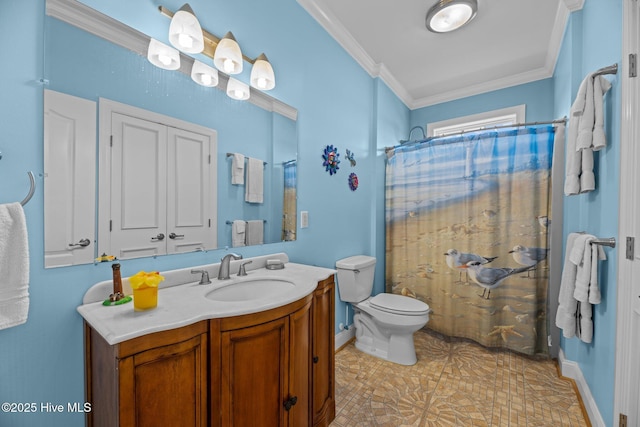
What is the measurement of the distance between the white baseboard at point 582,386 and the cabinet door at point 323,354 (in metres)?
1.35

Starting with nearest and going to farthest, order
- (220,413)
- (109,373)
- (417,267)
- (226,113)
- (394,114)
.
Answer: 1. (109,373)
2. (220,413)
3. (226,113)
4. (417,267)
5. (394,114)

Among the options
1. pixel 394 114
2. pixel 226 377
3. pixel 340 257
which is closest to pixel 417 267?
pixel 340 257

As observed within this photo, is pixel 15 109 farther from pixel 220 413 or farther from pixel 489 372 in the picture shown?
pixel 489 372

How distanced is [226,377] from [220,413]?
11cm

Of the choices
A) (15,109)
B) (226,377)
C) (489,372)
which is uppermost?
(15,109)

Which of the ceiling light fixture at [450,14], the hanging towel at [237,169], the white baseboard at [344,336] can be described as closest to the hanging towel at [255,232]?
the hanging towel at [237,169]

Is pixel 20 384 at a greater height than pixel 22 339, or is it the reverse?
pixel 22 339

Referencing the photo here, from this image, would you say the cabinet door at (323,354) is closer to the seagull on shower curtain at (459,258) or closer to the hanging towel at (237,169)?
the hanging towel at (237,169)

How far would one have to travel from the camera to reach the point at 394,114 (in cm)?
319

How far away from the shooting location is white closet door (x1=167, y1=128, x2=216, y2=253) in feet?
3.99

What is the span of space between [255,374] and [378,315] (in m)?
1.34

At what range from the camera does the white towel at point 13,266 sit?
76 cm

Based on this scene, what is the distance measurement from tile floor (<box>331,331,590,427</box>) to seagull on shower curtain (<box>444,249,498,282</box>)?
73cm

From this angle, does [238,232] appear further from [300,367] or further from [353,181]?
[353,181]
